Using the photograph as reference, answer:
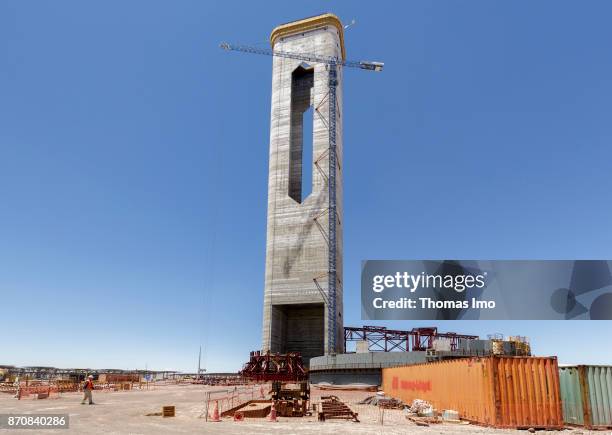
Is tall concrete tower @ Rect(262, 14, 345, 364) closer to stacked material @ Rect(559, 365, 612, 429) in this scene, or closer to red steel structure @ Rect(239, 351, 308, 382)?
red steel structure @ Rect(239, 351, 308, 382)

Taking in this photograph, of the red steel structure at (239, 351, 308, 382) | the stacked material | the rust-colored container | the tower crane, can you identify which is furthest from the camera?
the tower crane

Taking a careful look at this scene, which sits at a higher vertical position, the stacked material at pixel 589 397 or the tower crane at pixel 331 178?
the tower crane at pixel 331 178

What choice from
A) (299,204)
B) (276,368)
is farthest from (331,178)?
(276,368)

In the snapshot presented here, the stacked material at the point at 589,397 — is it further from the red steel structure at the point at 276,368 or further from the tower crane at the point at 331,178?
the tower crane at the point at 331,178

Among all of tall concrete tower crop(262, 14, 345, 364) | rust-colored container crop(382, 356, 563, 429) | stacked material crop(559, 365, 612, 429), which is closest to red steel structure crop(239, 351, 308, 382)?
rust-colored container crop(382, 356, 563, 429)

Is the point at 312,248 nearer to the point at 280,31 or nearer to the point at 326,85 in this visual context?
the point at 326,85

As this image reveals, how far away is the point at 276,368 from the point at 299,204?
42225 millimetres

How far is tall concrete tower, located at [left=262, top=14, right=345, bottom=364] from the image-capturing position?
73875 mm

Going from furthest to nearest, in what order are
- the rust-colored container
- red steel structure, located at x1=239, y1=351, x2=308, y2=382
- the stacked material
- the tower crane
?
1. the tower crane
2. red steel structure, located at x1=239, y1=351, x2=308, y2=382
3. the stacked material
4. the rust-colored container

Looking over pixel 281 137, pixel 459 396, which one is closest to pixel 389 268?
pixel 459 396

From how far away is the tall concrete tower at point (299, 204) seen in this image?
242 ft

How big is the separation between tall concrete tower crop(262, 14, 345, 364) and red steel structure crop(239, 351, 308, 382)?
102 feet

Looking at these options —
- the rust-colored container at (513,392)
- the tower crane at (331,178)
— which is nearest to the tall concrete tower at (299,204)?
the tower crane at (331,178)

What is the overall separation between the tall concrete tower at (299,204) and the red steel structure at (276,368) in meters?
31.2
